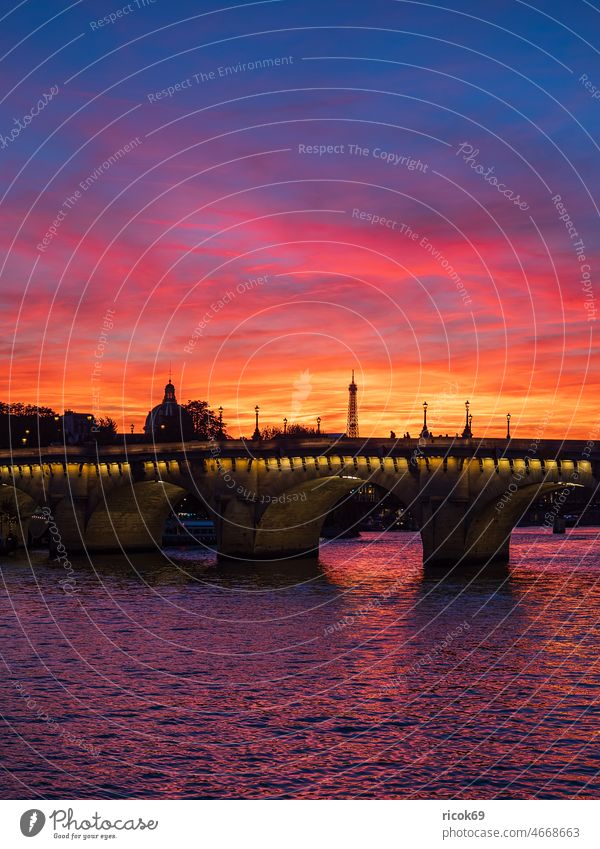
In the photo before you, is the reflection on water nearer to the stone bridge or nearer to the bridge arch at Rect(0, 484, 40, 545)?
the stone bridge

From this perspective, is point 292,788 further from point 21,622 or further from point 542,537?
point 542,537

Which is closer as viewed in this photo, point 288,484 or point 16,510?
point 288,484

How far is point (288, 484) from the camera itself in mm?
100688

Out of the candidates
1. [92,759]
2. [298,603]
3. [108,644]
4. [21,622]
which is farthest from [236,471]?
[92,759]

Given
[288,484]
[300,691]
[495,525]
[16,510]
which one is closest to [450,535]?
[495,525]

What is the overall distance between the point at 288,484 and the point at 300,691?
5986 cm

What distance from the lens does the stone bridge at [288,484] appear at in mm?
91188

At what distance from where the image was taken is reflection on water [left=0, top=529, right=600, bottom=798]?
30.5 meters

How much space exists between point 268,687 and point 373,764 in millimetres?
10469

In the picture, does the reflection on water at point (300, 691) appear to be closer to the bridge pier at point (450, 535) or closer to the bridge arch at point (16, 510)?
the bridge pier at point (450, 535)

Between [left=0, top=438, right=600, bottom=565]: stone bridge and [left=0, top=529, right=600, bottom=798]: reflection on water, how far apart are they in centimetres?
1497

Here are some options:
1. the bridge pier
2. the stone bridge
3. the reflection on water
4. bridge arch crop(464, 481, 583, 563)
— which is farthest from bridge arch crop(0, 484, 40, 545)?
bridge arch crop(464, 481, 583, 563)

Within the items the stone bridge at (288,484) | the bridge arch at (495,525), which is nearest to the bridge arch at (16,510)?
the stone bridge at (288,484)

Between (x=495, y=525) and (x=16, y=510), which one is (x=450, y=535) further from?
(x=16, y=510)
